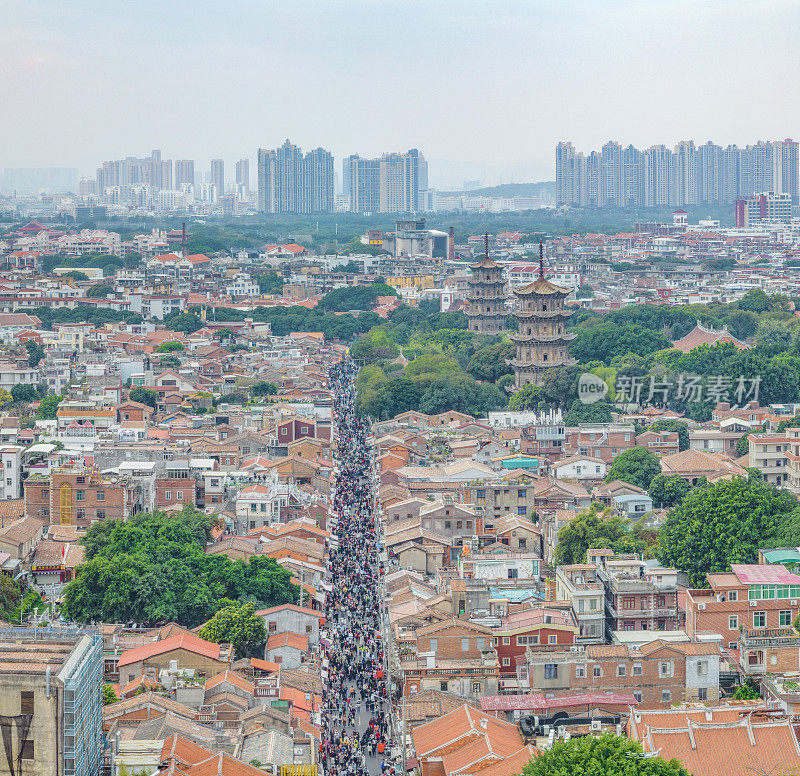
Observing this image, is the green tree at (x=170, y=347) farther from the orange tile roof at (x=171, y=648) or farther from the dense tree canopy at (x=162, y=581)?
the orange tile roof at (x=171, y=648)

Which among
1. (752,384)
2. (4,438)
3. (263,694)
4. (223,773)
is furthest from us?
(752,384)

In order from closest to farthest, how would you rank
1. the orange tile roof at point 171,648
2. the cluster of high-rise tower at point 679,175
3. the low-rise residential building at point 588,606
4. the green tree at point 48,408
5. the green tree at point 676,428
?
the orange tile roof at point 171,648
the low-rise residential building at point 588,606
the green tree at point 676,428
the green tree at point 48,408
the cluster of high-rise tower at point 679,175

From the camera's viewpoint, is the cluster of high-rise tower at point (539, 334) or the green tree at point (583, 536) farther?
the cluster of high-rise tower at point (539, 334)

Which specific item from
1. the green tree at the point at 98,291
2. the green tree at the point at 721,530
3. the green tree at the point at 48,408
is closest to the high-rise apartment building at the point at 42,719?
the green tree at the point at 721,530

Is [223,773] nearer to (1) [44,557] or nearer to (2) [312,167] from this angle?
(1) [44,557]

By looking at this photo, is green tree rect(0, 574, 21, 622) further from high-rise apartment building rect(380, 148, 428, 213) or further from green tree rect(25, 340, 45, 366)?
high-rise apartment building rect(380, 148, 428, 213)

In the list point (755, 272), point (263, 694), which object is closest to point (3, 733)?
point (263, 694)
